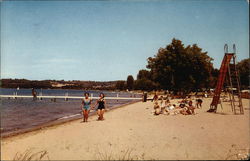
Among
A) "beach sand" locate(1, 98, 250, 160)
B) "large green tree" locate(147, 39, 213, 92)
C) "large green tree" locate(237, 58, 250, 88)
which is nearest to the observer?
"beach sand" locate(1, 98, 250, 160)

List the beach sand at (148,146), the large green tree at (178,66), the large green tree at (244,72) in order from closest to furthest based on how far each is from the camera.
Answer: the beach sand at (148,146) < the large green tree at (178,66) < the large green tree at (244,72)

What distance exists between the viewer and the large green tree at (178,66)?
43.7 meters

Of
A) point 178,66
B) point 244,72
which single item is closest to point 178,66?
point 178,66

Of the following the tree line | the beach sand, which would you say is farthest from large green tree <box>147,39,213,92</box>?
the beach sand

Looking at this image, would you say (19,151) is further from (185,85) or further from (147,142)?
(185,85)

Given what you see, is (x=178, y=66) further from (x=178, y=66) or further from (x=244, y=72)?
(x=244, y=72)

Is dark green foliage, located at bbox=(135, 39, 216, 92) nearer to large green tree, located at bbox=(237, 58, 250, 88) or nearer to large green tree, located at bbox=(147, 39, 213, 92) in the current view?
large green tree, located at bbox=(147, 39, 213, 92)

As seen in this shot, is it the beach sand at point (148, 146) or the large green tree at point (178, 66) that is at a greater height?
the large green tree at point (178, 66)

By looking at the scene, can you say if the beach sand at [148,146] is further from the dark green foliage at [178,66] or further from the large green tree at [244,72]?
the large green tree at [244,72]

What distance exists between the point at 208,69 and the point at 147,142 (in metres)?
41.6

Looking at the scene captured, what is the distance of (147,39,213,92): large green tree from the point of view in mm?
43719

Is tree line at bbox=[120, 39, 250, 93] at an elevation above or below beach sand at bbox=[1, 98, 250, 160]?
above

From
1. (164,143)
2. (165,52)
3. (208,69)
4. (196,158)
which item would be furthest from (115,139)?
(208,69)

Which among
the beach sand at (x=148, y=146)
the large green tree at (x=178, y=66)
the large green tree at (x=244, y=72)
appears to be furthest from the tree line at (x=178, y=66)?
the beach sand at (x=148, y=146)
